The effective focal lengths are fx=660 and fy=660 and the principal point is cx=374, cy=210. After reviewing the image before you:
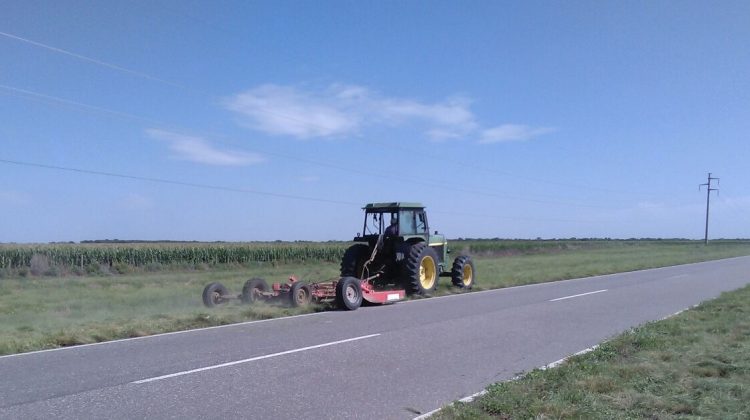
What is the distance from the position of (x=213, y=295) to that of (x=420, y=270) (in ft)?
20.1

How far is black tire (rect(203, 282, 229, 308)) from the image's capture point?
1647cm

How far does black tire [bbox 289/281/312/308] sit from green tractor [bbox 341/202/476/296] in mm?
2849

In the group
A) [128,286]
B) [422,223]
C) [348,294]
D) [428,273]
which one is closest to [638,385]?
[348,294]

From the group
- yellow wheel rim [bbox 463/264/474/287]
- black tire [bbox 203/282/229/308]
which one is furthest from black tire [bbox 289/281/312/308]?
yellow wheel rim [bbox 463/264/474/287]

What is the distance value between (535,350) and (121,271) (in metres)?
31.5

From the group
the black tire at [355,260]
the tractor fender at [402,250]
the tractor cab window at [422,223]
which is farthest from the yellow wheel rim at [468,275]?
the black tire at [355,260]

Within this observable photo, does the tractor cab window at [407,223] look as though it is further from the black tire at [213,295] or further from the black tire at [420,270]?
the black tire at [213,295]

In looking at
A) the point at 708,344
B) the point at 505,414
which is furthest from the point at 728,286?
the point at 505,414

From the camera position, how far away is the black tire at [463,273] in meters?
22.2

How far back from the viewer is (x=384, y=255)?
20.0 m

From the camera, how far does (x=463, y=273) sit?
22.4m

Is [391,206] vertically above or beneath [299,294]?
above

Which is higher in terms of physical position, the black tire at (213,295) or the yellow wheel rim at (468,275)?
the yellow wheel rim at (468,275)

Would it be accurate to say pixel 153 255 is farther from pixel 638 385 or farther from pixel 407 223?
pixel 638 385
